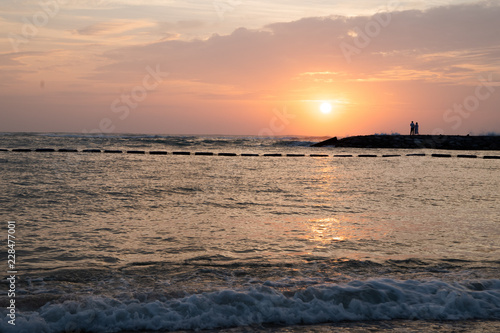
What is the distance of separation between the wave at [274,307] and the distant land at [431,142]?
47.9m

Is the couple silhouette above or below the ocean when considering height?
above

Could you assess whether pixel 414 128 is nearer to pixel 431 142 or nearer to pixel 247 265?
pixel 431 142

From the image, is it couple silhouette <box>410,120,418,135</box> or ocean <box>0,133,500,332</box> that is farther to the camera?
couple silhouette <box>410,120,418,135</box>

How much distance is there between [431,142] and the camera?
164 ft

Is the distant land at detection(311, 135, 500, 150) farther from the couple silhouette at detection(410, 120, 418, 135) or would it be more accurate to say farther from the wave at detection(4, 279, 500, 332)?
the wave at detection(4, 279, 500, 332)

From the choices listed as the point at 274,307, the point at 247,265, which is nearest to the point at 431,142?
the point at 247,265

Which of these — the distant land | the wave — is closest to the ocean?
the wave

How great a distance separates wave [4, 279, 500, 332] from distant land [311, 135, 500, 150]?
4792 cm

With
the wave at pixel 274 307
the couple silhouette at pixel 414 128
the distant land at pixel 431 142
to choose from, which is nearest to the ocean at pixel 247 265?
the wave at pixel 274 307

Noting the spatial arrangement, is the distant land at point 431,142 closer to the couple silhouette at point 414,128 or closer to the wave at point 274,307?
the couple silhouette at point 414,128

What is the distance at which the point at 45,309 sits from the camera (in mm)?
4172

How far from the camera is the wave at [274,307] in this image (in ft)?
13.3

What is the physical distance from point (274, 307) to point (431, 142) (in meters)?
51.1

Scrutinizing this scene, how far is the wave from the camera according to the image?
406cm
